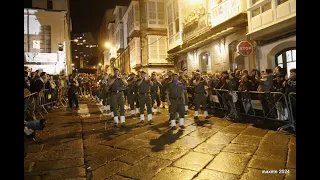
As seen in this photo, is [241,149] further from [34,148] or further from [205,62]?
[205,62]

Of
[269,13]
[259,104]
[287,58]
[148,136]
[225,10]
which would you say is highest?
[225,10]

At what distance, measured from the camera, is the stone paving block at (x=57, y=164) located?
487cm

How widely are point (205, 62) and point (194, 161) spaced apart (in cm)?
1387

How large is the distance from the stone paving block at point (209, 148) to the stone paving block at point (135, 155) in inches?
47.3


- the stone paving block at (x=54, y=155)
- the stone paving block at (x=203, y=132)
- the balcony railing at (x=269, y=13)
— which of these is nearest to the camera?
the stone paving block at (x=54, y=155)

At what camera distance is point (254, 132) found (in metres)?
7.29

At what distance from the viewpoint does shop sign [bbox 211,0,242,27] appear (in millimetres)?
13444

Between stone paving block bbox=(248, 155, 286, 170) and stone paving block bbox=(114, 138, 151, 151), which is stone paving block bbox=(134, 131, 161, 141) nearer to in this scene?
stone paving block bbox=(114, 138, 151, 151)

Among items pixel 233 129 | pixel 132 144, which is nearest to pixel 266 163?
pixel 233 129

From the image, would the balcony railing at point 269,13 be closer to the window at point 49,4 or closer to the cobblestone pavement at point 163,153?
the cobblestone pavement at point 163,153

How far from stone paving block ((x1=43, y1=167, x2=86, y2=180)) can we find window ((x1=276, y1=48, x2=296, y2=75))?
35.1 feet

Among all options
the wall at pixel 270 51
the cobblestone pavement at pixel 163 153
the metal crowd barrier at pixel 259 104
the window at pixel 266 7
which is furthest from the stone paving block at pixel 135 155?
the window at pixel 266 7

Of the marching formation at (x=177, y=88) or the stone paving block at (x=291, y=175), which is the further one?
the marching formation at (x=177, y=88)
